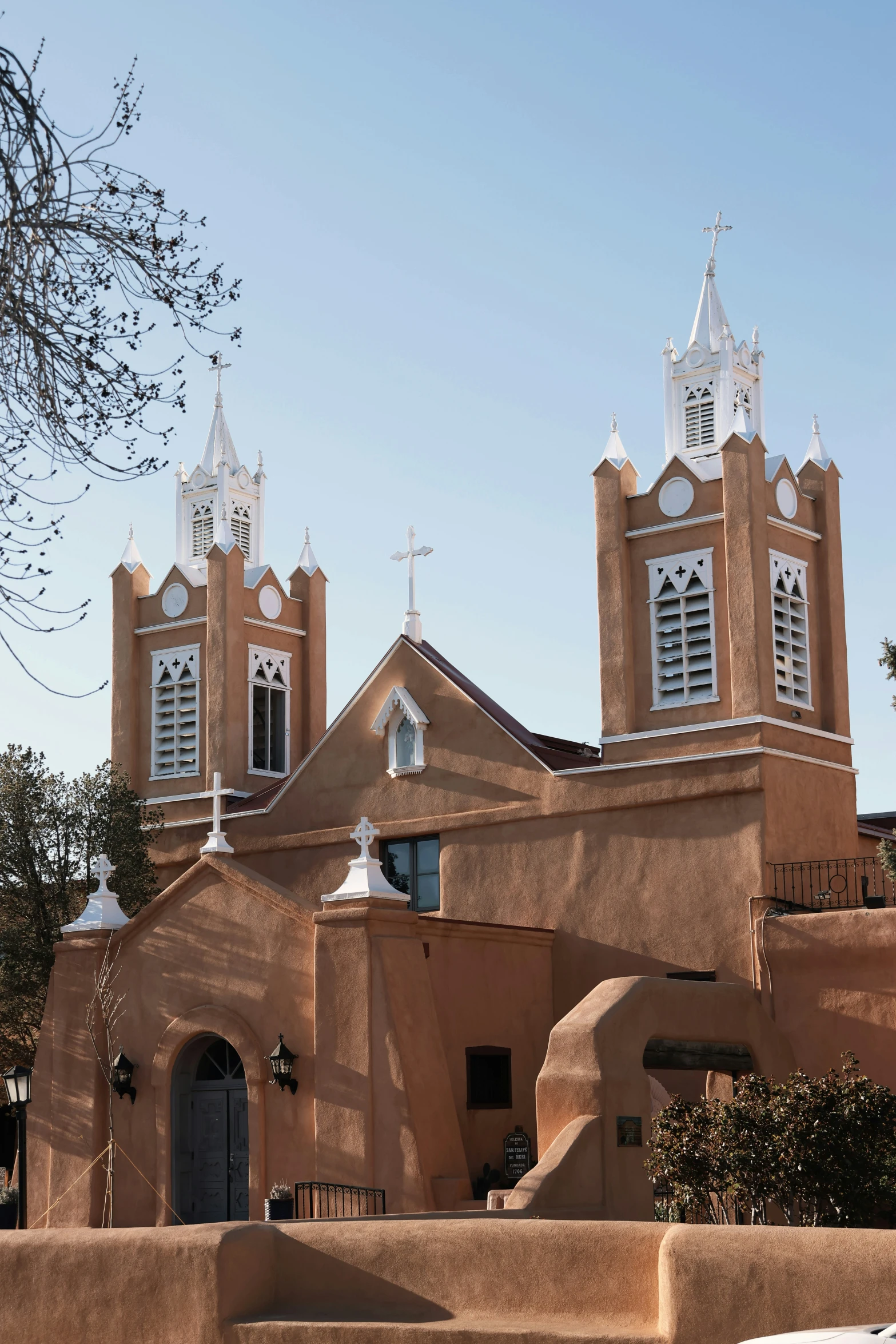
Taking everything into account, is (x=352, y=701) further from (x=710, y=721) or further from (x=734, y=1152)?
(x=734, y=1152)

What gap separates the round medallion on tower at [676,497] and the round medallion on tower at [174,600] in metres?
9.90

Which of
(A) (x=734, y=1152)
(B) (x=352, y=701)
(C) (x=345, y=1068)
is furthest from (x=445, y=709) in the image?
(A) (x=734, y=1152)

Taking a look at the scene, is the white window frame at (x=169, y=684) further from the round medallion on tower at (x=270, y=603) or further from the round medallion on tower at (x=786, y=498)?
the round medallion on tower at (x=786, y=498)

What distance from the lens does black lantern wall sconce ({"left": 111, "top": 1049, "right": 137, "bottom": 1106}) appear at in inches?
909

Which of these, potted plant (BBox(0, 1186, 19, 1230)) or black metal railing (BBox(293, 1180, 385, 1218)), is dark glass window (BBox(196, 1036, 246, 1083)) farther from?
potted plant (BBox(0, 1186, 19, 1230))

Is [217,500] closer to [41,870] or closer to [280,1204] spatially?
[41,870]

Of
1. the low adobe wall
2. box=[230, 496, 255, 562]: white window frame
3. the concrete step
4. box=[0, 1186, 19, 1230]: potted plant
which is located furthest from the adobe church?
the concrete step

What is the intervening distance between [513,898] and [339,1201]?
5.55 meters

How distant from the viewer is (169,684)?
29828 mm

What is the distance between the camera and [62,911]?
26984 mm

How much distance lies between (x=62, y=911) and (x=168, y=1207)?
20.7 feet

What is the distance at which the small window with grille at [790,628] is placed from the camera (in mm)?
23438

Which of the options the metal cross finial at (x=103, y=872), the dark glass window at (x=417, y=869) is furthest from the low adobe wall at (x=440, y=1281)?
the dark glass window at (x=417, y=869)

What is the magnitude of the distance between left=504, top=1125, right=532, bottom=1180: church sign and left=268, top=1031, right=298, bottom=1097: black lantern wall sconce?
283cm
